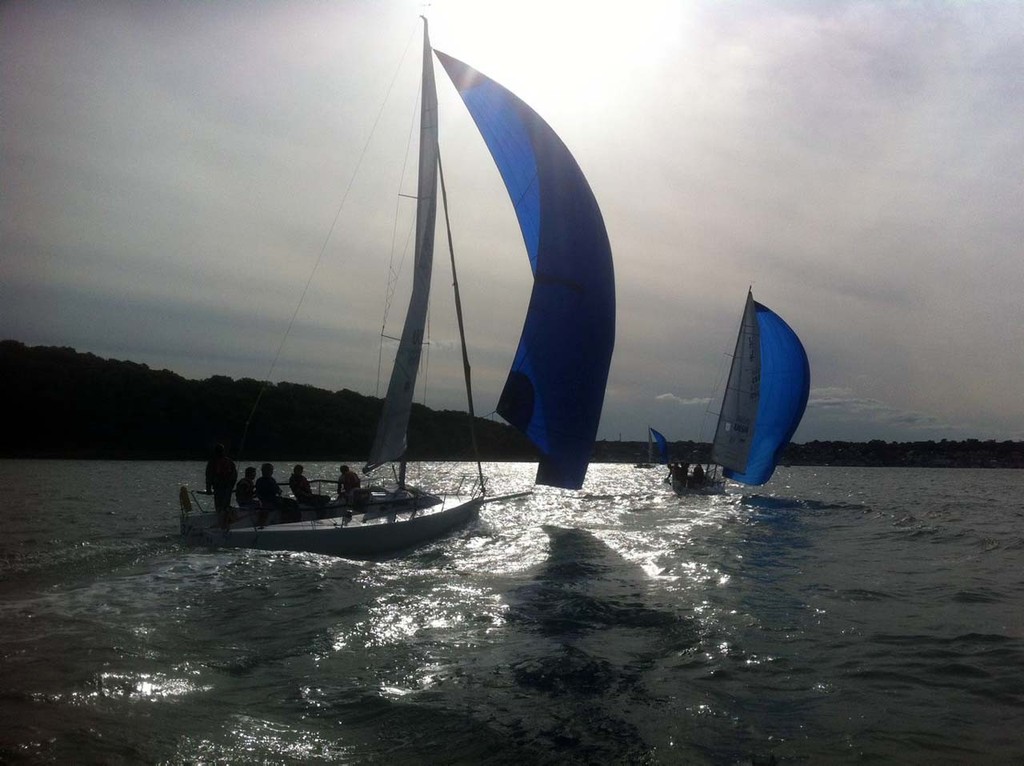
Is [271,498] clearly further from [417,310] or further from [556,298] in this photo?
[556,298]

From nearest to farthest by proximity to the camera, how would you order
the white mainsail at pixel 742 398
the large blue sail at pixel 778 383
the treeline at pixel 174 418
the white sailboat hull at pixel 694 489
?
the large blue sail at pixel 778 383 < the white mainsail at pixel 742 398 < the white sailboat hull at pixel 694 489 < the treeline at pixel 174 418

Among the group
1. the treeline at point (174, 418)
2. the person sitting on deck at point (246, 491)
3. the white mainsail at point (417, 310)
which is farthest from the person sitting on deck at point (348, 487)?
the treeline at point (174, 418)

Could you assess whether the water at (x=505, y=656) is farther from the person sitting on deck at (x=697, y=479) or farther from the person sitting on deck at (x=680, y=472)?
the person sitting on deck at (x=697, y=479)

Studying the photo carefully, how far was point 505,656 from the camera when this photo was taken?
654 cm

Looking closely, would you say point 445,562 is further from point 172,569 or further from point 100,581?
point 100,581

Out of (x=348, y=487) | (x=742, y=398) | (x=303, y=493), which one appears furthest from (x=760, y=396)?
Result: (x=303, y=493)

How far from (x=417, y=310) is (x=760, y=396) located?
15.2 meters

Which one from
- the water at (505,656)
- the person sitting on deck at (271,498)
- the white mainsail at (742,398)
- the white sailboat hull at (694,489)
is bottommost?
the water at (505,656)

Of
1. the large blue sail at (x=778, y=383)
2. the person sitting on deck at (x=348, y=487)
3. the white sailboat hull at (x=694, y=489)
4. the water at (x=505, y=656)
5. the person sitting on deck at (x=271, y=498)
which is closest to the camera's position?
the water at (x=505, y=656)

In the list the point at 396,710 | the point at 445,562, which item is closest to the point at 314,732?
the point at 396,710

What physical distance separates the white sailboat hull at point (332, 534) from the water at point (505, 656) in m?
0.44

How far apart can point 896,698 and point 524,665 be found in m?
2.81

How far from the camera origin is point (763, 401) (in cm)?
2650

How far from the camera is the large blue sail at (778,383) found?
1029 inches
